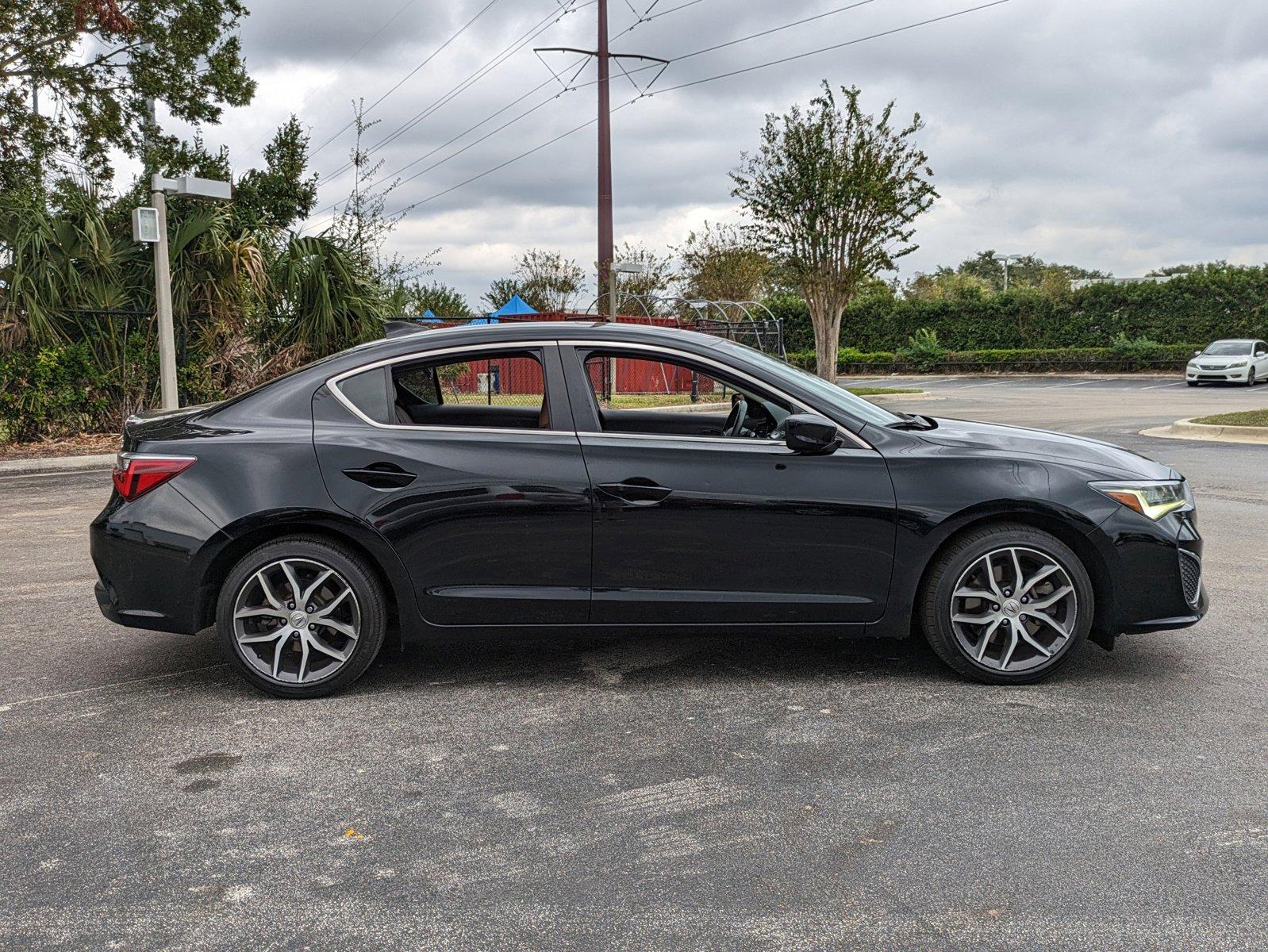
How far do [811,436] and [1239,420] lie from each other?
1560 centimetres

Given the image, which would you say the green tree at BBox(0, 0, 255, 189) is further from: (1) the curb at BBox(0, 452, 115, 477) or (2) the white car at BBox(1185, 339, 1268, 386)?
(2) the white car at BBox(1185, 339, 1268, 386)

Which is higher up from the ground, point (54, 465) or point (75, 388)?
point (75, 388)

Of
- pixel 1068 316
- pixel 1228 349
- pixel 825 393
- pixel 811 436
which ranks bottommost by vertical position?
pixel 811 436

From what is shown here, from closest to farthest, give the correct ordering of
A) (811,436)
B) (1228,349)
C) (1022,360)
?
(811,436) < (1228,349) < (1022,360)

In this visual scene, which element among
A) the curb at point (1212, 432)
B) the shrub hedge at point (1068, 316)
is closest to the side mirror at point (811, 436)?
the curb at point (1212, 432)

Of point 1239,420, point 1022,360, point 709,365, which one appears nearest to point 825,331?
→ point 1239,420

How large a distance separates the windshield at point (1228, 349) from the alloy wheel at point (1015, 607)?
34.0 meters

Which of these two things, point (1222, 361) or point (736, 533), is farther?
point (1222, 361)

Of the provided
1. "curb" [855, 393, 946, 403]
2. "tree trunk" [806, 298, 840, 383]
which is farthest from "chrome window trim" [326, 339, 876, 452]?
"tree trunk" [806, 298, 840, 383]

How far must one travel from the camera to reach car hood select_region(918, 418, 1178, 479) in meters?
4.73

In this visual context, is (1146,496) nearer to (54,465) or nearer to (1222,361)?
(54,465)

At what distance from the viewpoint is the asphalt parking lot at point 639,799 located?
2.89 metres

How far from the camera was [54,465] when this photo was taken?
13547 mm

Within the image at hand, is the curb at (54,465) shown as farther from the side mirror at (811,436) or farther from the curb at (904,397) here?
the curb at (904,397)
